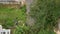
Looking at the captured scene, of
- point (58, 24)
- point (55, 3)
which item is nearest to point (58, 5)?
point (55, 3)

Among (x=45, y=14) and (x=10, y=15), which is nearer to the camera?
(x=45, y=14)

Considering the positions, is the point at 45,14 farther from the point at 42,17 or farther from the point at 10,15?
the point at 10,15

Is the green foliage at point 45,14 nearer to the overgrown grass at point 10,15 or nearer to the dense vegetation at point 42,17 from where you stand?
the dense vegetation at point 42,17

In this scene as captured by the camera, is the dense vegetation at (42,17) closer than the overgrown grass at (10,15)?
Yes

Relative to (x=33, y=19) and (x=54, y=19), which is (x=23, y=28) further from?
(x=54, y=19)

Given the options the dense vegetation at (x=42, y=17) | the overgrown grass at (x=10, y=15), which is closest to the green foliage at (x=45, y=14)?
the dense vegetation at (x=42, y=17)

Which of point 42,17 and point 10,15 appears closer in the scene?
point 42,17

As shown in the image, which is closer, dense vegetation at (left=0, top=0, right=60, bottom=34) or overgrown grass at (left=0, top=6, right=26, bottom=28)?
dense vegetation at (left=0, top=0, right=60, bottom=34)

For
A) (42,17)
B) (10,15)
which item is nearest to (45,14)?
(42,17)

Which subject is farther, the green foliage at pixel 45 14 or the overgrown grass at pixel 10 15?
the overgrown grass at pixel 10 15

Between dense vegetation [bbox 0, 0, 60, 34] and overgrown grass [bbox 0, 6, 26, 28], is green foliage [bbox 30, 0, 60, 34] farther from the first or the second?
overgrown grass [bbox 0, 6, 26, 28]

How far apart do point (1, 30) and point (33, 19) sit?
267 mm

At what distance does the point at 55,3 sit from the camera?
1867 mm

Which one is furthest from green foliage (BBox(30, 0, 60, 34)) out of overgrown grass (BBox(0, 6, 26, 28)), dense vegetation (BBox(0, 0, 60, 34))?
overgrown grass (BBox(0, 6, 26, 28))
